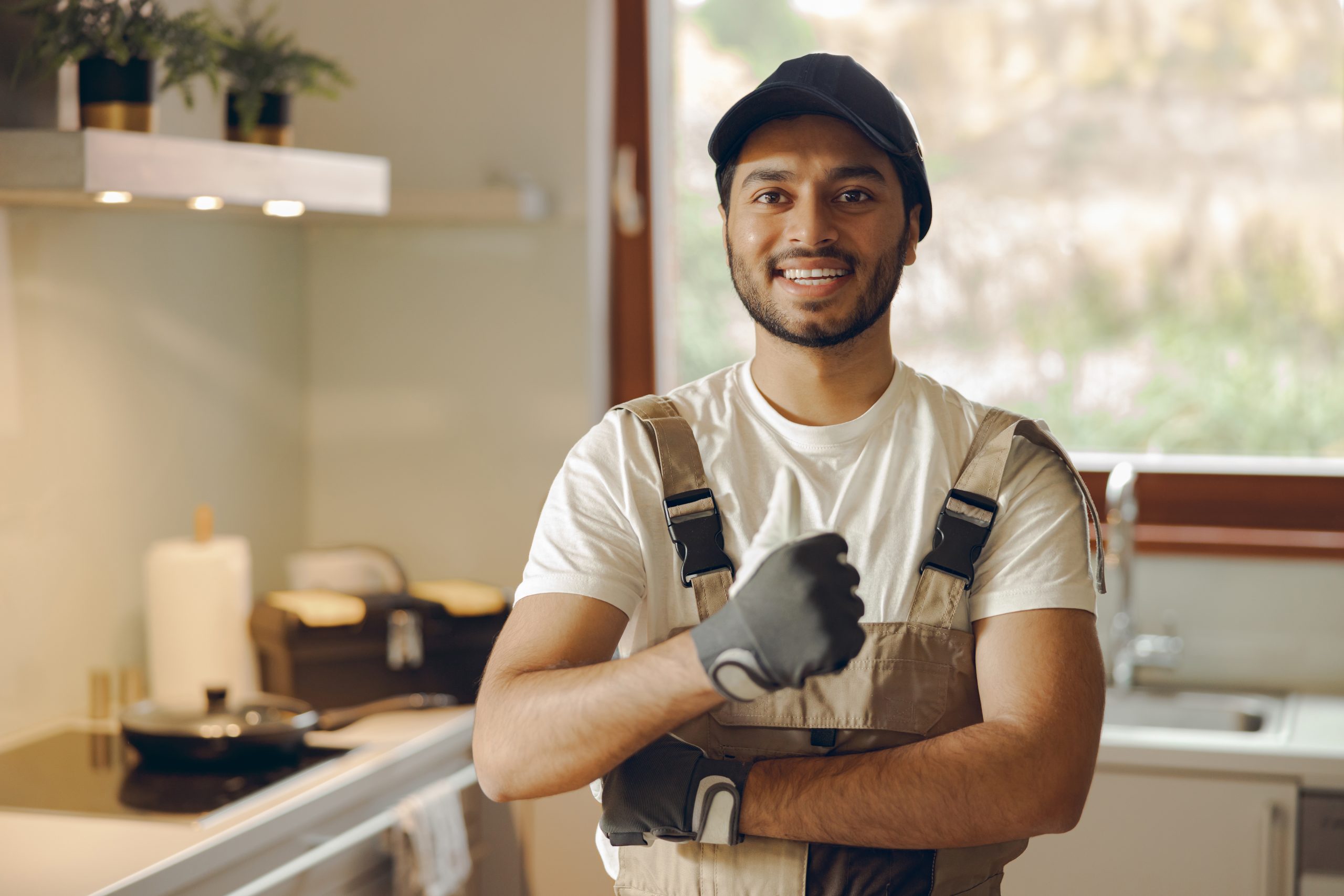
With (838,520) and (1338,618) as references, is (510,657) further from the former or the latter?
(1338,618)

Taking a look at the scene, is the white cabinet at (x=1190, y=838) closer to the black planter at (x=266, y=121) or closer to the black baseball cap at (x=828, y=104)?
the black baseball cap at (x=828, y=104)

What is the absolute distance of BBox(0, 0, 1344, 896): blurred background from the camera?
2215mm

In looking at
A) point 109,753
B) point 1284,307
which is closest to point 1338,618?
point 1284,307

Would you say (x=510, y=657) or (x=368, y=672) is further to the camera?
(x=368, y=672)

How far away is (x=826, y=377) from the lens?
1.27 meters

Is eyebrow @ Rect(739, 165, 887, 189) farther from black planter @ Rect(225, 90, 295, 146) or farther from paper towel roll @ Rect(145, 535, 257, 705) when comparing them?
paper towel roll @ Rect(145, 535, 257, 705)

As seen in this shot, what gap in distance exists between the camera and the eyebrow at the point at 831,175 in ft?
4.07

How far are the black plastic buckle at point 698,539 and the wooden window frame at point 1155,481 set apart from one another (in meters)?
1.62

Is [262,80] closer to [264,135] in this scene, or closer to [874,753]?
[264,135]

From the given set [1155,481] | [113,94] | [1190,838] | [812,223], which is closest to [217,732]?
[113,94]

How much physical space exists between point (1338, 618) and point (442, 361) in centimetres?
176

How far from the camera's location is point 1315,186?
8.35 feet

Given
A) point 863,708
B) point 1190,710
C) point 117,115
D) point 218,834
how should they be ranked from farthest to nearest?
point 1190,710 → point 117,115 → point 218,834 → point 863,708

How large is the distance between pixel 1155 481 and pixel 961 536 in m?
1.60
